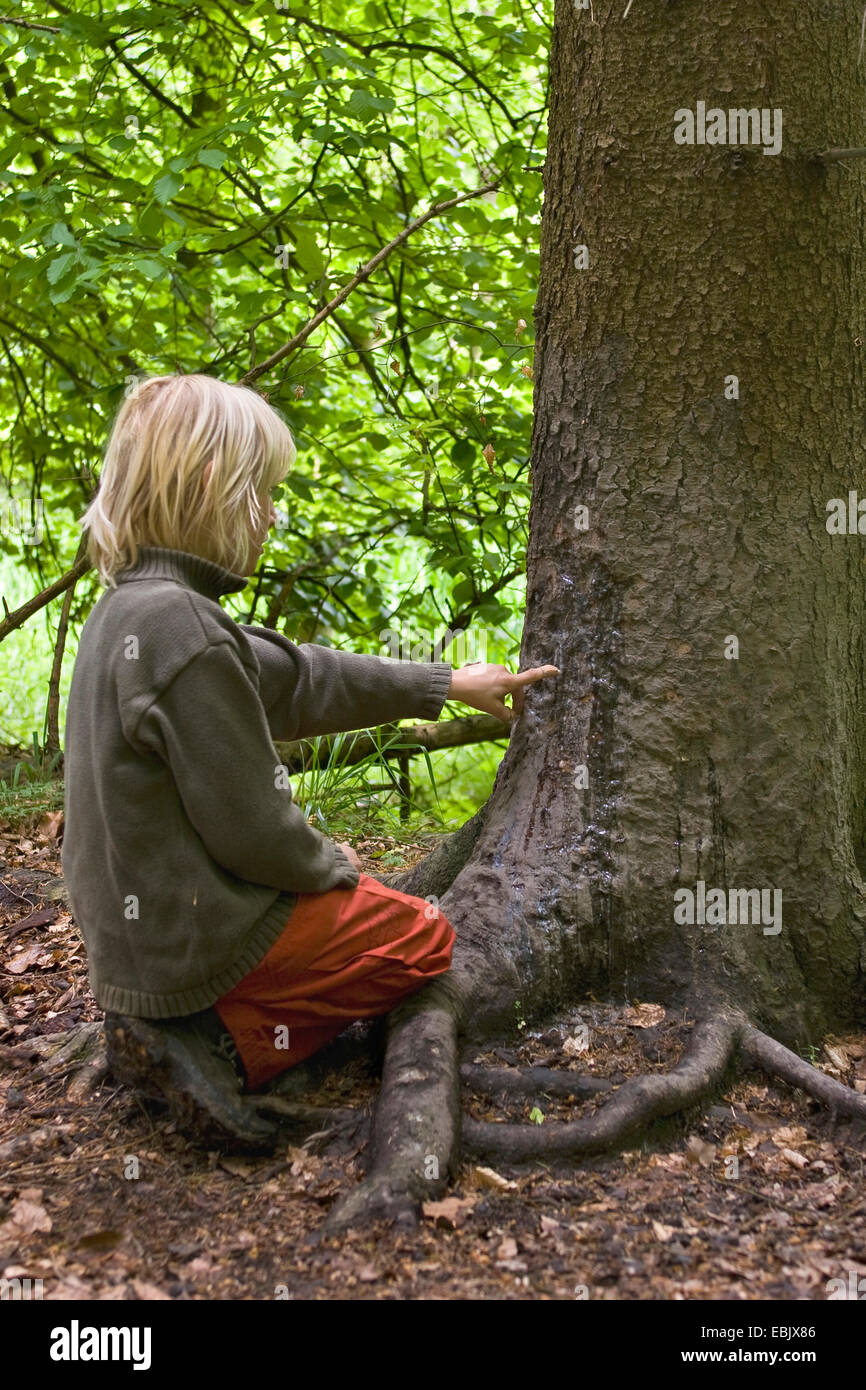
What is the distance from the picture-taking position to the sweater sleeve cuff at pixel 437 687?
8.20 feet

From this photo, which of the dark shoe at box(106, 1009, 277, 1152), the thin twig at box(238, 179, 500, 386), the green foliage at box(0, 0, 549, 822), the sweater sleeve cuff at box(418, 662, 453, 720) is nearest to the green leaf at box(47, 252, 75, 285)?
A: the green foliage at box(0, 0, 549, 822)

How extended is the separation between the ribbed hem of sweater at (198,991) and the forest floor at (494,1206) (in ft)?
0.99

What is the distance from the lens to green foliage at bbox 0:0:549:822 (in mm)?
4098

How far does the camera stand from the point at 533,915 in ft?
8.34

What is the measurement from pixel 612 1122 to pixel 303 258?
12.0 feet

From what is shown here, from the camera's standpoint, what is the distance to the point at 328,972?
2.21 metres

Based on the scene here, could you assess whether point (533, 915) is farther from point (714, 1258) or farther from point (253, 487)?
point (253, 487)

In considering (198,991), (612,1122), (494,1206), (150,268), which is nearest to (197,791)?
(198,991)

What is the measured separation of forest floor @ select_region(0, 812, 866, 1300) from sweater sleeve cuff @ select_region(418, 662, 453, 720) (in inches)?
31.6

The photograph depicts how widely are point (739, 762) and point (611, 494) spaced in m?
0.72
